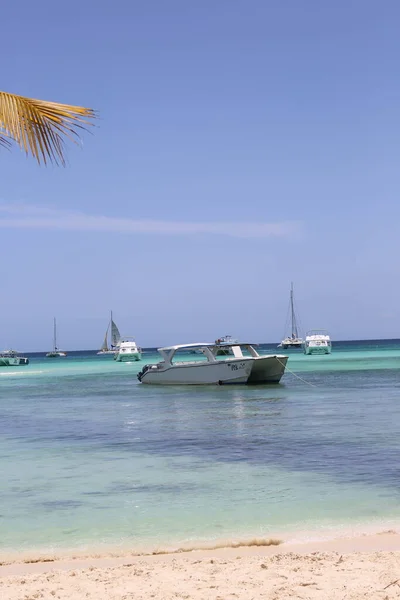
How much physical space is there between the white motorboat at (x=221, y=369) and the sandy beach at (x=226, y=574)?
27.4 m

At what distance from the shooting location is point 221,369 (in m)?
36.2

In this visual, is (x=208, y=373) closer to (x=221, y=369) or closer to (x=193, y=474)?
(x=221, y=369)

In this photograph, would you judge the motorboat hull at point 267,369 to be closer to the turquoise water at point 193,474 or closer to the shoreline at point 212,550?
the turquoise water at point 193,474

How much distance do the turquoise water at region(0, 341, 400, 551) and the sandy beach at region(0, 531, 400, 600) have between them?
3.09 ft

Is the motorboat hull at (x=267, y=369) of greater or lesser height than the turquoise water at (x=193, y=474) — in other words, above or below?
above

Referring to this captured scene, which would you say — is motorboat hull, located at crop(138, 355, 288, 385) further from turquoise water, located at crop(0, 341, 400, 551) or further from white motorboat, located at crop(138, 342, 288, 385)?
turquoise water, located at crop(0, 341, 400, 551)

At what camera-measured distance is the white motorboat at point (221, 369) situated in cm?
3584

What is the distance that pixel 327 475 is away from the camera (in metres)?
12.0

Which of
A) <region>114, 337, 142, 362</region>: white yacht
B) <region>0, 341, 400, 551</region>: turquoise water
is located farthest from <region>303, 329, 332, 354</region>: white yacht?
<region>0, 341, 400, 551</region>: turquoise water

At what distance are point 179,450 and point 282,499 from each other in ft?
18.7

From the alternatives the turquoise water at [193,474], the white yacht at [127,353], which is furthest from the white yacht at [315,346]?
the turquoise water at [193,474]

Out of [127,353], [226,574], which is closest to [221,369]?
[226,574]

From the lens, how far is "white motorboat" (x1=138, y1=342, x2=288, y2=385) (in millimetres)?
35844

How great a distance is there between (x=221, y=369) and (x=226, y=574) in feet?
97.2
